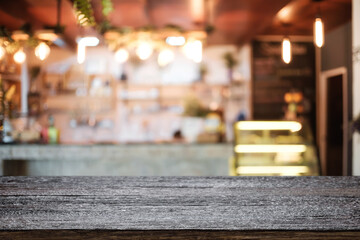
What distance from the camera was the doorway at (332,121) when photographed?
646 cm

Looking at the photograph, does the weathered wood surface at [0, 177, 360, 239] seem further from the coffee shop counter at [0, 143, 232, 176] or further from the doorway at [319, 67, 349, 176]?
the doorway at [319, 67, 349, 176]

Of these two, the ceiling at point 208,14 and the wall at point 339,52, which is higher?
the ceiling at point 208,14

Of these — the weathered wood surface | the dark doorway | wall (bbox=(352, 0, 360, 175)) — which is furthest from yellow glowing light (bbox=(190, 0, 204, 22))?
the weathered wood surface

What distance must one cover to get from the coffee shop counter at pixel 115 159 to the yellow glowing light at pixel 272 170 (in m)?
0.86

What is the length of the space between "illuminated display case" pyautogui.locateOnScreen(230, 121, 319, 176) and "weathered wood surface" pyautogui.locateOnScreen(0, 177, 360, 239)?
106 inches

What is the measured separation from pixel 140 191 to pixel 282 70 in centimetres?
677

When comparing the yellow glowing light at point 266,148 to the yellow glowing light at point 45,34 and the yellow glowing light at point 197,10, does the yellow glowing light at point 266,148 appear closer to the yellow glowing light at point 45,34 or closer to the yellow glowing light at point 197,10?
the yellow glowing light at point 197,10

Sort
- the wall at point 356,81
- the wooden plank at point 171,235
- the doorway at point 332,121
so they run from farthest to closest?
the doorway at point 332,121 → the wall at point 356,81 → the wooden plank at point 171,235

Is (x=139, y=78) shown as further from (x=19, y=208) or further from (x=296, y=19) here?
(x=19, y=208)

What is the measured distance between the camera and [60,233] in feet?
3.72

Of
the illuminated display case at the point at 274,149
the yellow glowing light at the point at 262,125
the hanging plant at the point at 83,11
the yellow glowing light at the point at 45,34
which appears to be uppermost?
the yellow glowing light at the point at 45,34

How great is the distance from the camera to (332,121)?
6852 mm

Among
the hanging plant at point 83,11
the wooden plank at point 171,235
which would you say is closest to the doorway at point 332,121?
the hanging plant at point 83,11

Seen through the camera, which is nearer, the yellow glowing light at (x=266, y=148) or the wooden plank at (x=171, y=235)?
the wooden plank at (x=171, y=235)
